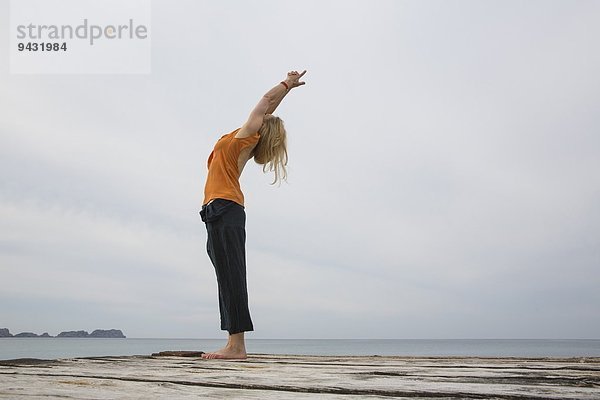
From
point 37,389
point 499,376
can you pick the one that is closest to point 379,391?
point 499,376

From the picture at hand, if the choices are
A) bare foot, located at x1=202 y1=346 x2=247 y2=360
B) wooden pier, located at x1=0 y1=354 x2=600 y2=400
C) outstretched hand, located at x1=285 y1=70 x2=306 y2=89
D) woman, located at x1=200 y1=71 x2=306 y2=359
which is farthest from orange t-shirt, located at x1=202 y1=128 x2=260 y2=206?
wooden pier, located at x1=0 y1=354 x2=600 y2=400

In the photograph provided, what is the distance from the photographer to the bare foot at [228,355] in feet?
13.3

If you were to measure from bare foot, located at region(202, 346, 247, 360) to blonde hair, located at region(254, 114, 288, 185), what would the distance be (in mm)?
1406

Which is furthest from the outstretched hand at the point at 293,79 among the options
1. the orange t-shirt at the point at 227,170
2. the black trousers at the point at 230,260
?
the black trousers at the point at 230,260

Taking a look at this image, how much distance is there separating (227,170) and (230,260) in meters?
0.76

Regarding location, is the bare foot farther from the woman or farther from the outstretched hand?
the outstretched hand

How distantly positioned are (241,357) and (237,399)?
2.67m

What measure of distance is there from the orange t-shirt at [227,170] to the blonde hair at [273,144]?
8cm

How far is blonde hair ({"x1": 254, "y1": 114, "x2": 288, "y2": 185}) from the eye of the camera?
4668mm

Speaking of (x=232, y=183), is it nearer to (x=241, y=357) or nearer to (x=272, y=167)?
(x=272, y=167)

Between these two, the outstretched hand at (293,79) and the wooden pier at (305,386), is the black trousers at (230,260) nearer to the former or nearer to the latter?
the outstretched hand at (293,79)

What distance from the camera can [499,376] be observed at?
7.27 ft

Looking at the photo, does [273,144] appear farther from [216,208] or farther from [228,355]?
[228,355]

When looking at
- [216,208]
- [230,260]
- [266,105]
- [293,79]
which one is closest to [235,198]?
[216,208]
